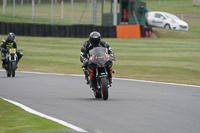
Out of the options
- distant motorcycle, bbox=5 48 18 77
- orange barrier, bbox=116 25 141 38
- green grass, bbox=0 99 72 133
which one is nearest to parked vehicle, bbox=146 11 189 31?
orange barrier, bbox=116 25 141 38

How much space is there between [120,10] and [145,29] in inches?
203

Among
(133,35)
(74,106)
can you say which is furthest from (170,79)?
(133,35)

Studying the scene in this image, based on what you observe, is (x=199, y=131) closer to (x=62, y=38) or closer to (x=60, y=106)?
(x=60, y=106)

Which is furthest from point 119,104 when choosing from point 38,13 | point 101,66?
point 38,13

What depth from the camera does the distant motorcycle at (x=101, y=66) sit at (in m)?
10.1

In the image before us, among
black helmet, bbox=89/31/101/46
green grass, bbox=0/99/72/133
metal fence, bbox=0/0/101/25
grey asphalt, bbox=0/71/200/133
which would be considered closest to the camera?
green grass, bbox=0/99/72/133

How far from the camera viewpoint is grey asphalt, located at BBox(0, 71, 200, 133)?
23.4 feet

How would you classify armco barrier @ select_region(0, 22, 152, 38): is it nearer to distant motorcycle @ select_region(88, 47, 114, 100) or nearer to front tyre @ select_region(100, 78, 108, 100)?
distant motorcycle @ select_region(88, 47, 114, 100)

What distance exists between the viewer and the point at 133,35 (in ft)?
121

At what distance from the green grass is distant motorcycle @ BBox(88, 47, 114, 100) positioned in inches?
81.9

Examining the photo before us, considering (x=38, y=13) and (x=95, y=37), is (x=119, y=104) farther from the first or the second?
(x=38, y=13)

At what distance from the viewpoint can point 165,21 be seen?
140 ft

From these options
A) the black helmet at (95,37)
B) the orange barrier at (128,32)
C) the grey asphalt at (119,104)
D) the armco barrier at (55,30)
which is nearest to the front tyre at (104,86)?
the grey asphalt at (119,104)

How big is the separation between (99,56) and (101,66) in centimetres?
22
